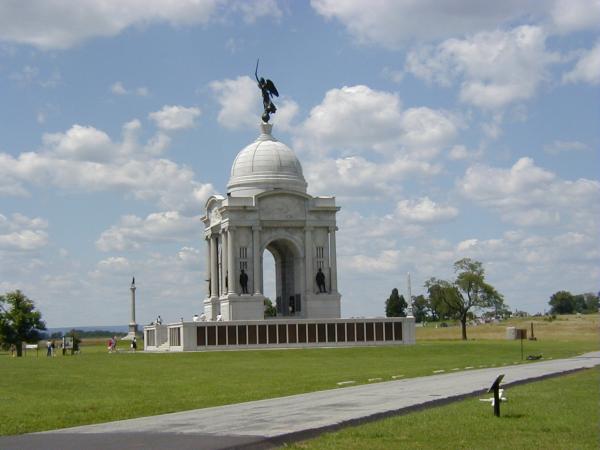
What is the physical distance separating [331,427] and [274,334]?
2257 inches

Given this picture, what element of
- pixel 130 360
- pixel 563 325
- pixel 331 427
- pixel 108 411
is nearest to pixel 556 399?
pixel 331 427

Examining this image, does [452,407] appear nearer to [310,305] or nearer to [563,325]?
[310,305]

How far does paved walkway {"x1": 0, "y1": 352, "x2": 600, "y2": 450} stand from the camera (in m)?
19.5

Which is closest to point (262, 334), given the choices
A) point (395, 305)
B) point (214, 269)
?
point (214, 269)

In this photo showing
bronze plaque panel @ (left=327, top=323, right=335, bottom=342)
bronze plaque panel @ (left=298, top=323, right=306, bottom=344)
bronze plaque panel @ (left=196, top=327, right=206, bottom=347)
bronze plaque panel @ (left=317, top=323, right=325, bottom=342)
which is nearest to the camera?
bronze plaque panel @ (left=196, top=327, right=206, bottom=347)

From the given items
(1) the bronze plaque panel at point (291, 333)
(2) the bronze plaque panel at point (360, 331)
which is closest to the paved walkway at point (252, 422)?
(1) the bronze plaque panel at point (291, 333)

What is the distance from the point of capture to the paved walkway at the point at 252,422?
1953 cm

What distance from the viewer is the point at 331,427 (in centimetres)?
2117

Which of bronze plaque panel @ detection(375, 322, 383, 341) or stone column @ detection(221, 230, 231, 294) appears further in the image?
stone column @ detection(221, 230, 231, 294)

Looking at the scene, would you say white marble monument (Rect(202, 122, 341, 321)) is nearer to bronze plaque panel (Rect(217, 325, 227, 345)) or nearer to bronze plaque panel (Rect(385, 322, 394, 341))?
bronze plaque panel (Rect(385, 322, 394, 341))

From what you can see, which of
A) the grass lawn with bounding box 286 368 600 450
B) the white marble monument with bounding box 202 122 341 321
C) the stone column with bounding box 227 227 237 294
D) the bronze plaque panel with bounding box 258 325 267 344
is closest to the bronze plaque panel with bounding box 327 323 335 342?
the bronze plaque panel with bounding box 258 325 267 344

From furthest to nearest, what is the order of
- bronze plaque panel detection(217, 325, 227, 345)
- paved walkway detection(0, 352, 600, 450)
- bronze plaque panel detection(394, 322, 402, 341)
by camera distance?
1. bronze plaque panel detection(394, 322, 402, 341)
2. bronze plaque panel detection(217, 325, 227, 345)
3. paved walkway detection(0, 352, 600, 450)

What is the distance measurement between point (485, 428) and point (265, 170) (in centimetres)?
6880

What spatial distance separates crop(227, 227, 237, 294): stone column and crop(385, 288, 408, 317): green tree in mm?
62828
